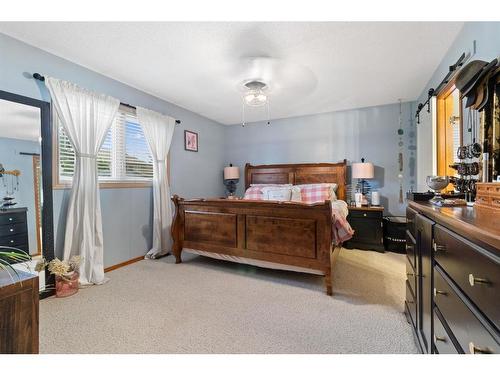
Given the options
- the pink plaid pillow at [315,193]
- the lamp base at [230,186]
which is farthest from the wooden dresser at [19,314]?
the lamp base at [230,186]

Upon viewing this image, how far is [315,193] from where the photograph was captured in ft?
12.7

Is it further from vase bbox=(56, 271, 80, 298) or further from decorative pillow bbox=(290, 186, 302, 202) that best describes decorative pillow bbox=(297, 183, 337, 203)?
vase bbox=(56, 271, 80, 298)

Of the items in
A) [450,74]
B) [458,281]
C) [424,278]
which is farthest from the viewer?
[450,74]

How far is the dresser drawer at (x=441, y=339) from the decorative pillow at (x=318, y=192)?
8.87 feet

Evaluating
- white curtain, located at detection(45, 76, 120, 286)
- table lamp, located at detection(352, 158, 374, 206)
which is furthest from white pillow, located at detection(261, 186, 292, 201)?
white curtain, located at detection(45, 76, 120, 286)

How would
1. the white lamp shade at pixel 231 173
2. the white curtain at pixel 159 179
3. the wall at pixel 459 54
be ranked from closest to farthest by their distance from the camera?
the wall at pixel 459 54 → the white curtain at pixel 159 179 → the white lamp shade at pixel 231 173

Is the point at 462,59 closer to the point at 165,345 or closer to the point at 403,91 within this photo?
the point at 403,91

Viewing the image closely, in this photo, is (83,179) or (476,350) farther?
(83,179)

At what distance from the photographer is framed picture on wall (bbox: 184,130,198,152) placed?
4062mm

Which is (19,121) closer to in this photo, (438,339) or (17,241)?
(17,241)

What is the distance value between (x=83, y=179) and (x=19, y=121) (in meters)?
0.71

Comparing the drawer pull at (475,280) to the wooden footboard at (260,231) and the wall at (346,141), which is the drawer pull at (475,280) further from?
the wall at (346,141)

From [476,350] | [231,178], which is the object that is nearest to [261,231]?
[476,350]

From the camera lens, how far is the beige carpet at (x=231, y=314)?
1544 mm
